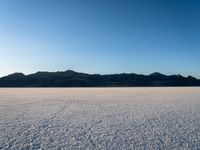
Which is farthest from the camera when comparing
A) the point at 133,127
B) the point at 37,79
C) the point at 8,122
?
the point at 37,79

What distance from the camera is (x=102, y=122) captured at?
24.2 ft

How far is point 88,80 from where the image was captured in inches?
3844

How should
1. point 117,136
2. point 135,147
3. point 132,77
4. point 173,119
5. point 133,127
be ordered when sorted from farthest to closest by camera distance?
1. point 132,77
2. point 173,119
3. point 133,127
4. point 117,136
5. point 135,147

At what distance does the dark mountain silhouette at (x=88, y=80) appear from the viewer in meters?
88.2

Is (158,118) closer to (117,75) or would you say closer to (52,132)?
(52,132)

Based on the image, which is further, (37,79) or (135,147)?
(37,79)

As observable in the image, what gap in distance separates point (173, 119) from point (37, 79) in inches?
→ 3657

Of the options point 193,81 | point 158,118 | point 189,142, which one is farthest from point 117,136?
point 193,81

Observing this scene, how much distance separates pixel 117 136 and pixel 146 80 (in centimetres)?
9318

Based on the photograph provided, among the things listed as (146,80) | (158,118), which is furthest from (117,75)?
(158,118)

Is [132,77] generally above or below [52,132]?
above

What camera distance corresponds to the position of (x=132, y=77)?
Result: 340 feet

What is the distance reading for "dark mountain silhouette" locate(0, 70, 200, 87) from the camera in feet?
290

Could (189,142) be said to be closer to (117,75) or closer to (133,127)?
(133,127)
